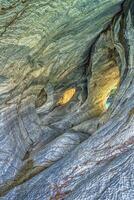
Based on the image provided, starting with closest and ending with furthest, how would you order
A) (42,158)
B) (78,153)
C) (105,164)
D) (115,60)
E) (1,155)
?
(105,164), (78,153), (42,158), (1,155), (115,60)

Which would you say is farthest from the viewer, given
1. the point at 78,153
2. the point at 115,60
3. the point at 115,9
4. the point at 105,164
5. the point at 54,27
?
the point at 115,60

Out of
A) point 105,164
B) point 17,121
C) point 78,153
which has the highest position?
point 17,121

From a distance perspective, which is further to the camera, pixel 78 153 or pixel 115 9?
pixel 115 9

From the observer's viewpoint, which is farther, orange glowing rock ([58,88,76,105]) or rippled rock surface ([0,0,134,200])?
orange glowing rock ([58,88,76,105])

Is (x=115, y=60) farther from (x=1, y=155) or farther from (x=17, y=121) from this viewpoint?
(x=1, y=155)

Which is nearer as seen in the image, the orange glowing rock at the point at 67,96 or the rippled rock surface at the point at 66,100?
the rippled rock surface at the point at 66,100

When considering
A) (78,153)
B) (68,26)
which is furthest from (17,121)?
(78,153)

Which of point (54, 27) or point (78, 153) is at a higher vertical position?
point (54, 27)
